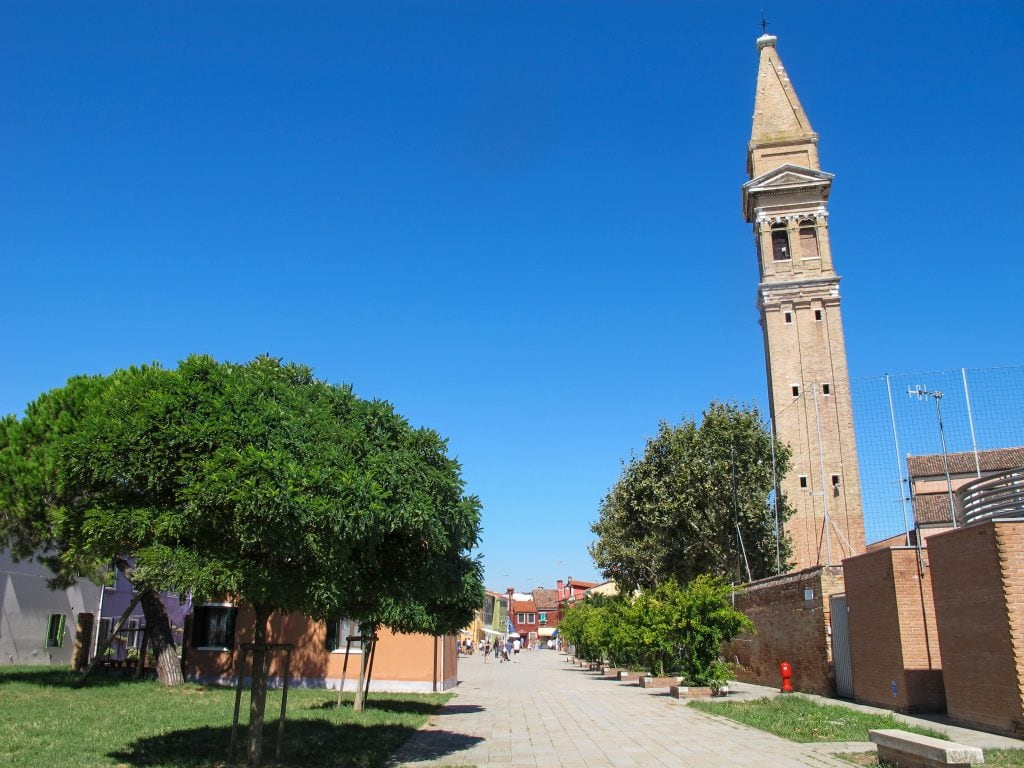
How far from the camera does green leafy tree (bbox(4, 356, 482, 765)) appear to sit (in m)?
8.84

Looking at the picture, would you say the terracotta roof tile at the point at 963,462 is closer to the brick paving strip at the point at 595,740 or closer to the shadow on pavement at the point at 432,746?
the brick paving strip at the point at 595,740

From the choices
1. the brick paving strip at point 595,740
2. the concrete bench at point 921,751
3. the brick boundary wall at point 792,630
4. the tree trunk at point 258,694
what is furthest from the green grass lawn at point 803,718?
the tree trunk at point 258,694

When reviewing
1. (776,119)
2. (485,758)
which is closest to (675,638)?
(485,758)

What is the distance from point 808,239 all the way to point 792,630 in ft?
107

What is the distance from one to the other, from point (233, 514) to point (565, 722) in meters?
10.2

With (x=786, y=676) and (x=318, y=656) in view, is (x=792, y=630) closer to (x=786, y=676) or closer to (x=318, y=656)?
(x=786, y=676)

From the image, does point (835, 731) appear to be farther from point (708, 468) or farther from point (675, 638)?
point (708, 468)

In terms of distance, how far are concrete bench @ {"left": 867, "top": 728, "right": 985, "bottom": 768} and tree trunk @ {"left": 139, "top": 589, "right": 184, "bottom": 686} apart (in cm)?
2003

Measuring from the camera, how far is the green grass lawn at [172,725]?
35.9 feet

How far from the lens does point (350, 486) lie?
29.7ft

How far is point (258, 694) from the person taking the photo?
996 centimetres

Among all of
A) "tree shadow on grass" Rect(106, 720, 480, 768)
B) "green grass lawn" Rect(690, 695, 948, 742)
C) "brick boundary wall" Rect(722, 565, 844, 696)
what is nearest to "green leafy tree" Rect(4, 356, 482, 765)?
"tree shadow on grass" Rect(106, 720, 480, 768)

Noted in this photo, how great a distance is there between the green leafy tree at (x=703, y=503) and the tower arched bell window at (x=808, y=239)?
15.0 meters

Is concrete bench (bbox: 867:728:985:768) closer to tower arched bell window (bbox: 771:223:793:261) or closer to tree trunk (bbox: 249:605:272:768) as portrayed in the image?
tree trunk (bbox: 249:605:272:768)
